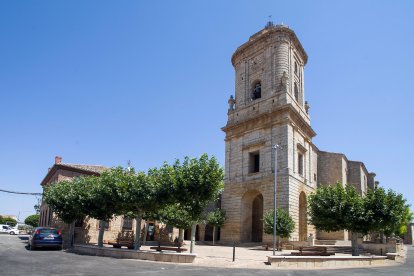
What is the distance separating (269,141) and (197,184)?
15.4 metres

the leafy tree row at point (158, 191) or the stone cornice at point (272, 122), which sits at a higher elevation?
the stone cornice at point (272, 122)

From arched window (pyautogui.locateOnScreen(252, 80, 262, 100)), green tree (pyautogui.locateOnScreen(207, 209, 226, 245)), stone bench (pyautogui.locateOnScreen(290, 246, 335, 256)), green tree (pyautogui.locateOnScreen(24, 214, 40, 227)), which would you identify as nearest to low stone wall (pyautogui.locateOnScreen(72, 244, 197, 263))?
stone bench (pyautogui.locateOnScreen(290, 246, 335, 256))

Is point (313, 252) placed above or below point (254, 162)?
below

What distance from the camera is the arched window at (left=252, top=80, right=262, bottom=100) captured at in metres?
34.7

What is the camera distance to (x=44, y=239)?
62.9ft

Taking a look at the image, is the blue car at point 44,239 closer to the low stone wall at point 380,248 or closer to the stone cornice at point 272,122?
the stone cornice at point 272,122

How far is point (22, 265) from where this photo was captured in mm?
11414

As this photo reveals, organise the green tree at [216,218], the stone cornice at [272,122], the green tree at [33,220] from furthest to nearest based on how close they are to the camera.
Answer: the green tree at [33,220] → the green tree at [216,218] → the stone cornice at [272,122]

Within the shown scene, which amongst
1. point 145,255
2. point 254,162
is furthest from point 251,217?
point 145,255

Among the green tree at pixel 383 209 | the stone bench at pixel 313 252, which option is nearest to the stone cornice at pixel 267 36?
the green tree at pixel 383 209

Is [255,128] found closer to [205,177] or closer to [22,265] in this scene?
[205,177]

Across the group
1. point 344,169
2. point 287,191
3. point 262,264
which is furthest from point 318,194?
point 344,169

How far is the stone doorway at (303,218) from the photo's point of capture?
3114 cm

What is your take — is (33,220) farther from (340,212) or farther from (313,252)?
(313,252)
